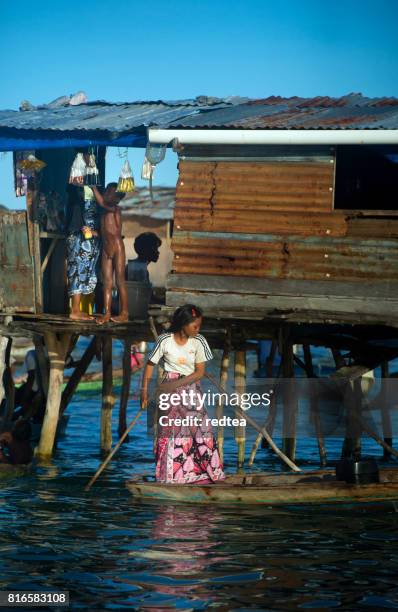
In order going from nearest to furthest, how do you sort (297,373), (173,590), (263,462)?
1. (173,590)
2. (263,462)
3. (297,373)

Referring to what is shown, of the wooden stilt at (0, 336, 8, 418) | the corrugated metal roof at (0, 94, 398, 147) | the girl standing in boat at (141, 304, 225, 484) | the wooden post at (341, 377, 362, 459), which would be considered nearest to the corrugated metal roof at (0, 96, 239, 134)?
the corrugated metal roof at (0, 94, 398, 147)

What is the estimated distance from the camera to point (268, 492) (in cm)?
1109

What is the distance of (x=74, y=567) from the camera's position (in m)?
8.88

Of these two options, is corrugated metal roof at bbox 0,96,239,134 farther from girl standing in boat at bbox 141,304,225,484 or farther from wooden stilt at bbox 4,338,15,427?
wooden stilt at bbox 4,338,15,427

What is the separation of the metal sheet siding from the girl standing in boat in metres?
3.24

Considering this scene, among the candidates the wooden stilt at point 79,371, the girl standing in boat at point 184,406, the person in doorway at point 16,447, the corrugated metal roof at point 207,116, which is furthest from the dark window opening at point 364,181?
the person in doorway at point 16,447

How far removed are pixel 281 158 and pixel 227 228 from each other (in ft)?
3.39

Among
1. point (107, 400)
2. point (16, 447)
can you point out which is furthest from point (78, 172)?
point (107, 400)

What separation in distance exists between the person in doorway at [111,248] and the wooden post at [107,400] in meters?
2.22

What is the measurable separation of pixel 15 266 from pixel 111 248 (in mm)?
1337

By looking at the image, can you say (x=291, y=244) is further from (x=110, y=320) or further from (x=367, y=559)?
(x=367, y=559)

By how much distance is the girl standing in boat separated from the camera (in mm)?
10523

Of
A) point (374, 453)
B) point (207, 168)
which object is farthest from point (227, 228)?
point (374, 453)

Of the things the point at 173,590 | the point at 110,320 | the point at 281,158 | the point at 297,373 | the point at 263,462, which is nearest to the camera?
the point at 173,590
